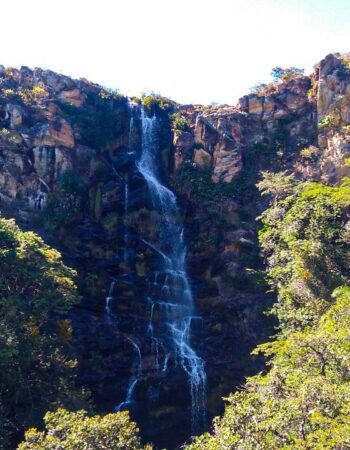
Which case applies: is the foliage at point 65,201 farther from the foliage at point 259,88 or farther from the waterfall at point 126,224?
the foliage at point 259,88

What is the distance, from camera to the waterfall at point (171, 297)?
22.0m

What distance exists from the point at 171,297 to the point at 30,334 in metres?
10.8

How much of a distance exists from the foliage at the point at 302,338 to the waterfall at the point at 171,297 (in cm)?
419

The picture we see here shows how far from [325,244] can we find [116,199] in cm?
1398

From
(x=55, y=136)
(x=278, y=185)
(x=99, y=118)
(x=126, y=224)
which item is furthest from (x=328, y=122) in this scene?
(x=55, y=136)

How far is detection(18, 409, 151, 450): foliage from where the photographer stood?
981 cm

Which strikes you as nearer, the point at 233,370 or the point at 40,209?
the point at 233,370

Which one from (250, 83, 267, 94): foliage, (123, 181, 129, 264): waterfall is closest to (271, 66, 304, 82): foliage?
(250, 83, 267, 94): foliage

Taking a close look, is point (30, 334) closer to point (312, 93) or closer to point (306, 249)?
point (306, 249)

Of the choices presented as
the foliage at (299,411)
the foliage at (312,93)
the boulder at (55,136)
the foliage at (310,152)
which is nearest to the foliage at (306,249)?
the foliage at (310,152)

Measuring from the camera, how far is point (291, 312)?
63.6 feet

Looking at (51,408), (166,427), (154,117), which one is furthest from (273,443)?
(154,117)

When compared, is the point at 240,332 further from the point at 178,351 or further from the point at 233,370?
the point at 178,351

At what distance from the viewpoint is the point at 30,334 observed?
51.7 feet
